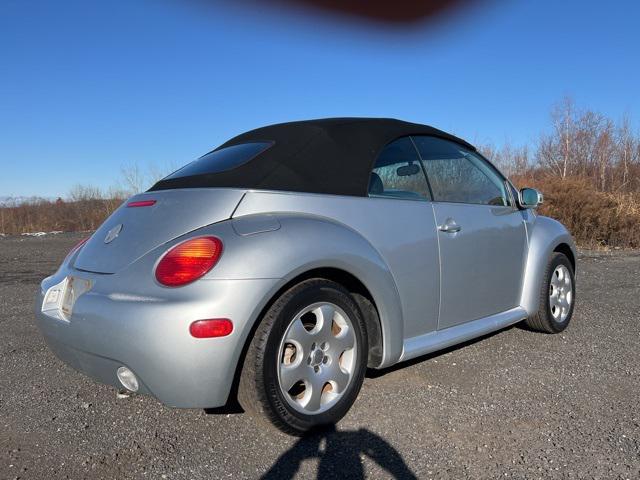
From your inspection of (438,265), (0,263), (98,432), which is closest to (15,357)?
(98,432)

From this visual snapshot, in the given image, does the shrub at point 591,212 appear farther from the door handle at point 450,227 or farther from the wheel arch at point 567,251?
the door handle at point 450,227

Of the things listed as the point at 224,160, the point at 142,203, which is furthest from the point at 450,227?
the point at 142,203

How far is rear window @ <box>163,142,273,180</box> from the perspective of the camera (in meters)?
3.00

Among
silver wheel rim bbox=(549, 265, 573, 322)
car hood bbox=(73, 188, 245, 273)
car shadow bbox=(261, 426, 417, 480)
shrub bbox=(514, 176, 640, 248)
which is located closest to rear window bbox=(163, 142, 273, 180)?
car hood bbox=(73, 188, 245, 273)

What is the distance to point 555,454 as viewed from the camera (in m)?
2.39

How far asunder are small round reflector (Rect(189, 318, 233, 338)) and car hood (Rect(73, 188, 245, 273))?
478mm

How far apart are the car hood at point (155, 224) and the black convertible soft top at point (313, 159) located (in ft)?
0.42

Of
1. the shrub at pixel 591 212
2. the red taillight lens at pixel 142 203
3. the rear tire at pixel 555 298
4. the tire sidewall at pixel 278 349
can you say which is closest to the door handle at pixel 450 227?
the tire sidewall at pixel 278 349

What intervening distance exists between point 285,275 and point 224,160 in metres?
1.03

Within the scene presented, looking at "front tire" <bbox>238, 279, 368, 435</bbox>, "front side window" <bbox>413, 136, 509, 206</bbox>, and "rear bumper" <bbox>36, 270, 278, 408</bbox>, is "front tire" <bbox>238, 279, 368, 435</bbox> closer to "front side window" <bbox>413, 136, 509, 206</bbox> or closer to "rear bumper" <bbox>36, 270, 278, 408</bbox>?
"rear bumper" <bbox>36, 270, 278, 408</bbox>

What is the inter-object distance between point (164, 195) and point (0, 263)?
9.26 m

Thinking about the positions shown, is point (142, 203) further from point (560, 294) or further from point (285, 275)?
point (560, 294)

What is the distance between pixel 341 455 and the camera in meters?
2.41

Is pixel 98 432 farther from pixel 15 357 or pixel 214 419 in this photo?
pixel 15 357
